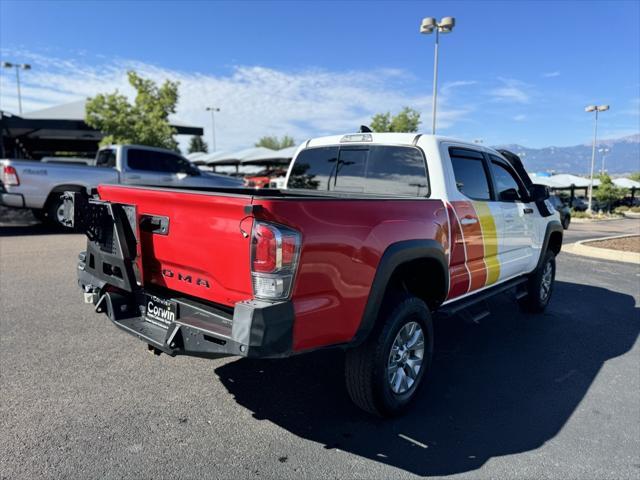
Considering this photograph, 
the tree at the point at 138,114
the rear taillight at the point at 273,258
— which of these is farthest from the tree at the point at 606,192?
the rear taillight at the point at 273,258

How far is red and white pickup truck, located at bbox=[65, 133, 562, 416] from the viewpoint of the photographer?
236cm

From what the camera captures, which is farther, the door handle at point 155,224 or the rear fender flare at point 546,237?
the rear fender flare at point 546,237

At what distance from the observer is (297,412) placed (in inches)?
125

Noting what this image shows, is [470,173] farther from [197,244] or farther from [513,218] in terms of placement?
[197,244]

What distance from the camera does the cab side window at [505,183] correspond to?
4.58 meters

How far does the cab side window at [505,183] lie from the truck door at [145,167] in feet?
26.5

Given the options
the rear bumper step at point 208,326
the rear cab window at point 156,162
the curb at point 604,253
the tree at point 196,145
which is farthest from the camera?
the tree at point 196,145

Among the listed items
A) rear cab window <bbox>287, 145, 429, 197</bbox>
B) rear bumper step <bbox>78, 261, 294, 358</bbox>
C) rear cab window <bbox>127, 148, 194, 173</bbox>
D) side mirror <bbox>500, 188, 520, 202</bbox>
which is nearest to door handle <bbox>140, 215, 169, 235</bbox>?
rear bumper step <bbox>78, 261, 294, 358</bbox>

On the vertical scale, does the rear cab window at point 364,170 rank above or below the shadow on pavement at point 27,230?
above

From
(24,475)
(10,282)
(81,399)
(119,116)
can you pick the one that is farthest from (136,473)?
(119,116)

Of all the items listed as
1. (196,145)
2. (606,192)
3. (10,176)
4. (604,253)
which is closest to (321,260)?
(10,176)

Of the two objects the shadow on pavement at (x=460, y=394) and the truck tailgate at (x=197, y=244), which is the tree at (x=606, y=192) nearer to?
the shadow on pavement at (x=460, y=394)

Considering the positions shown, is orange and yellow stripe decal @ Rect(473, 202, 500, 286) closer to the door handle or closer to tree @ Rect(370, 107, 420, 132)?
the door handle

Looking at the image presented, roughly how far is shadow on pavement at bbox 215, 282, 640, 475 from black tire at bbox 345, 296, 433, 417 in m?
0.15
